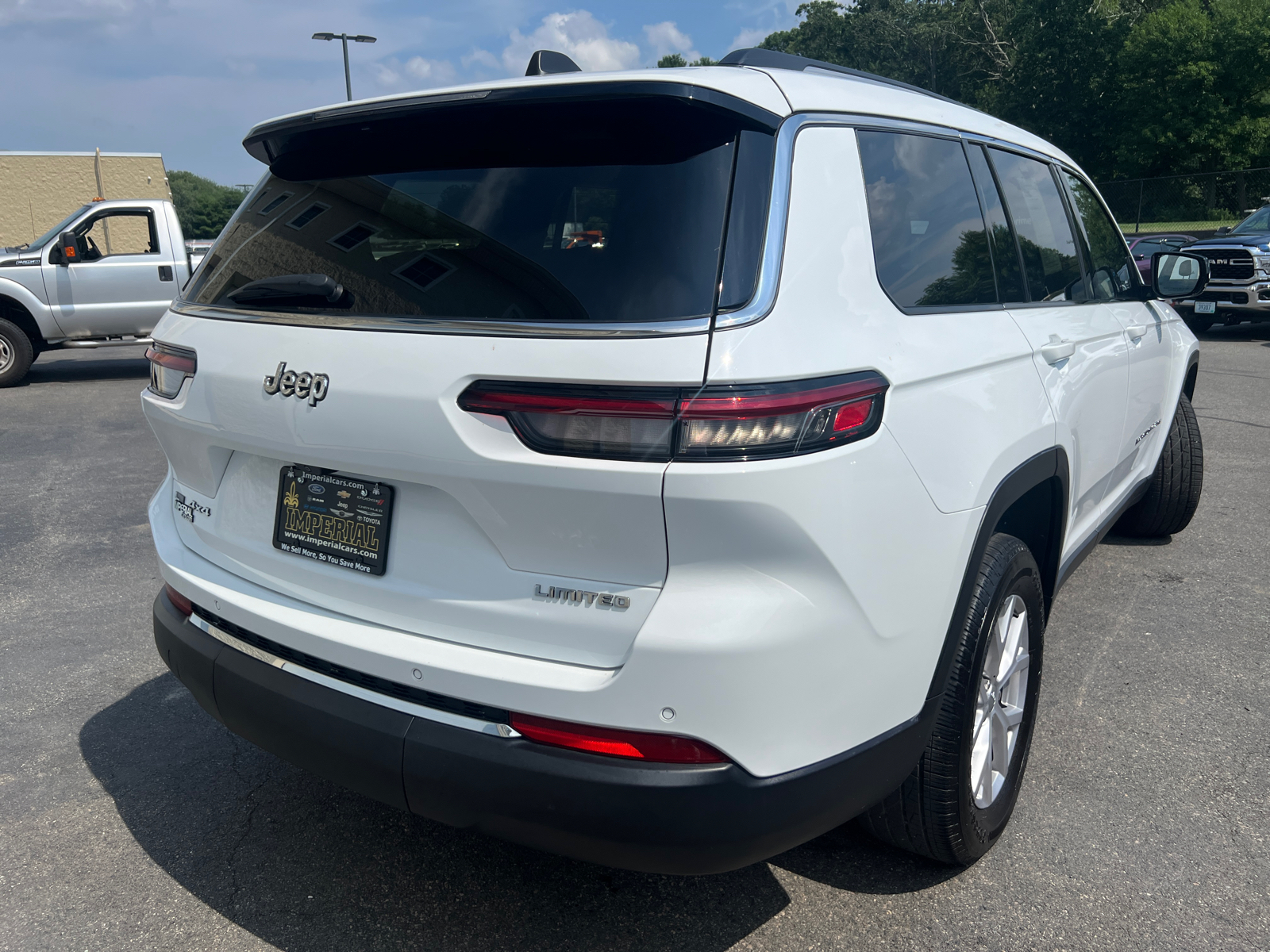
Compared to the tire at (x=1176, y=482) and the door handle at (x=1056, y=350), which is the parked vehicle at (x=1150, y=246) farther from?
the door handle at (x=1056, y=350)

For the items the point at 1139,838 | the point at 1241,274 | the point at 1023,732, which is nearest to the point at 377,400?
the point at 1023,732

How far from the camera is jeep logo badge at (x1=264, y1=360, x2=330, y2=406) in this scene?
199 centimetres

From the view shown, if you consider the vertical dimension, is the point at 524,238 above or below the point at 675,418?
above

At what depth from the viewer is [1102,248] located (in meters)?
3.88

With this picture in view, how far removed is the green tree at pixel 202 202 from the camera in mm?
71875

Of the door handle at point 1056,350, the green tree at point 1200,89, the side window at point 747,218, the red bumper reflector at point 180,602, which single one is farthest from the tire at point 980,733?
the green tree at point 1200,89

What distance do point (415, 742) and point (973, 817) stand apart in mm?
1383

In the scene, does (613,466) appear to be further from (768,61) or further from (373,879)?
(373,879)

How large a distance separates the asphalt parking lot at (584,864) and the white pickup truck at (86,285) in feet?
29.7

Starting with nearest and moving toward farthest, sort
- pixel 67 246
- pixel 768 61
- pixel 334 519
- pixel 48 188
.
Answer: pixel 334 519 < pixel 768 61 < pixel 67 246 < pixel 48 188

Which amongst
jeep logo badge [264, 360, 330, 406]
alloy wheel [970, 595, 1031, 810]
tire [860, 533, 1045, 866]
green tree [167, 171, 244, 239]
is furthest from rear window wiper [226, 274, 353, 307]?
green tree [167, 171, 244, 239]

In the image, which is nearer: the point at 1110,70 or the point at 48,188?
the point at 48,188

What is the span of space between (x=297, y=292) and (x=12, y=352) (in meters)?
11.5

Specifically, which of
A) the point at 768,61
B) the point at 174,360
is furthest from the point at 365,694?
the point at 768,61
